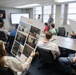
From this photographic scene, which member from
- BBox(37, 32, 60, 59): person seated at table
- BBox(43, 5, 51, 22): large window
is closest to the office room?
BBox(37, 32, 60, 59): person seated at table

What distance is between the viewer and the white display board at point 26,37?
4.89 ft

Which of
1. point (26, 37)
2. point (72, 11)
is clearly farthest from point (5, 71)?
point (72, 11)

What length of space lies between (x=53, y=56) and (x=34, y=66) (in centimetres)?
101

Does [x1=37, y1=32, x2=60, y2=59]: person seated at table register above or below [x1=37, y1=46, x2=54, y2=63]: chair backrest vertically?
above

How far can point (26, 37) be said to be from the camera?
167 centimetres

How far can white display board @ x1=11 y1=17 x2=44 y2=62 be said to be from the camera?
149cm

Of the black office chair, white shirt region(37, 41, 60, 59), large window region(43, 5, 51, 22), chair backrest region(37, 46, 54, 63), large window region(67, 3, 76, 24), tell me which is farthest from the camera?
large window region(43, 5, 51, 22)

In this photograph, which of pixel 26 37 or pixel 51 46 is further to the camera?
pixel 51 46

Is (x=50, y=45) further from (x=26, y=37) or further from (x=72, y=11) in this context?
(x=72, y=11)

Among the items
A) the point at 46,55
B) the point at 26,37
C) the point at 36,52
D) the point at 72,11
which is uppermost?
the point at 72,11

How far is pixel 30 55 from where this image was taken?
5.32ft

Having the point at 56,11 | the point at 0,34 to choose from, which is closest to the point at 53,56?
the point at 0,34

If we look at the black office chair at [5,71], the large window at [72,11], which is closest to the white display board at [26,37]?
the black office chair at [5,71]

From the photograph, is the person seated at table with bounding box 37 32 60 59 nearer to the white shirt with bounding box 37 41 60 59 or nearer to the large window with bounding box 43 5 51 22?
the white shirt with bounding box 37 41 60 59
